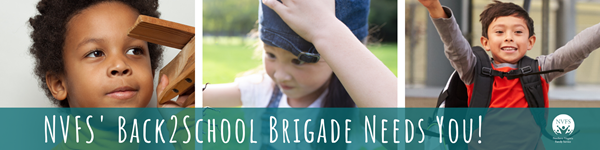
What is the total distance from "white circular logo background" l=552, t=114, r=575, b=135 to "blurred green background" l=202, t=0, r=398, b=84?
1.32 feet

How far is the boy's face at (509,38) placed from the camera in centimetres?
81

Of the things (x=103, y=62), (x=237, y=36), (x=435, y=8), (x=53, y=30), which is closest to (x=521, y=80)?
(x=435, y=8)

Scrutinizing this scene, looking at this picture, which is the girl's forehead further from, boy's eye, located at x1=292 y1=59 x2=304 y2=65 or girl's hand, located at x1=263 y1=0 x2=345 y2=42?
girl's hand, located at x1=263 y1=0 x2=345 y2=42

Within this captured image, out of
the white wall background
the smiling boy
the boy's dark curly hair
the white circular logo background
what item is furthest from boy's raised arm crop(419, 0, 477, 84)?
the boy's dark curly hair

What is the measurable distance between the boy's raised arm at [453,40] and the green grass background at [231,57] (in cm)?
12

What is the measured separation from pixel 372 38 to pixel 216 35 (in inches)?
15.4

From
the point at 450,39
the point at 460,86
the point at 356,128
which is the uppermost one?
the point at 450,39

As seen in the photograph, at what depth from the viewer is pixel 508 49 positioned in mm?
809

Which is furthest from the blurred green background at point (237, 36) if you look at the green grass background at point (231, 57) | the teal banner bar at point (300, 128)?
the teal banner bar at point (300, 128)

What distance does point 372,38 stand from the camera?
944 mm

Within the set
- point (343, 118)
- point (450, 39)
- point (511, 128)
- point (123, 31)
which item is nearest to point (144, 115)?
point (123, 31)

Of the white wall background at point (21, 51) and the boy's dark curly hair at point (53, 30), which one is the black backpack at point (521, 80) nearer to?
the white wall background at point (21, 51)

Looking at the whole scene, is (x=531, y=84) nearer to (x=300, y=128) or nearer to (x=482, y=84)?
(x=482, y=84)

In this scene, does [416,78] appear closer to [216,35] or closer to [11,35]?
[216,35]
